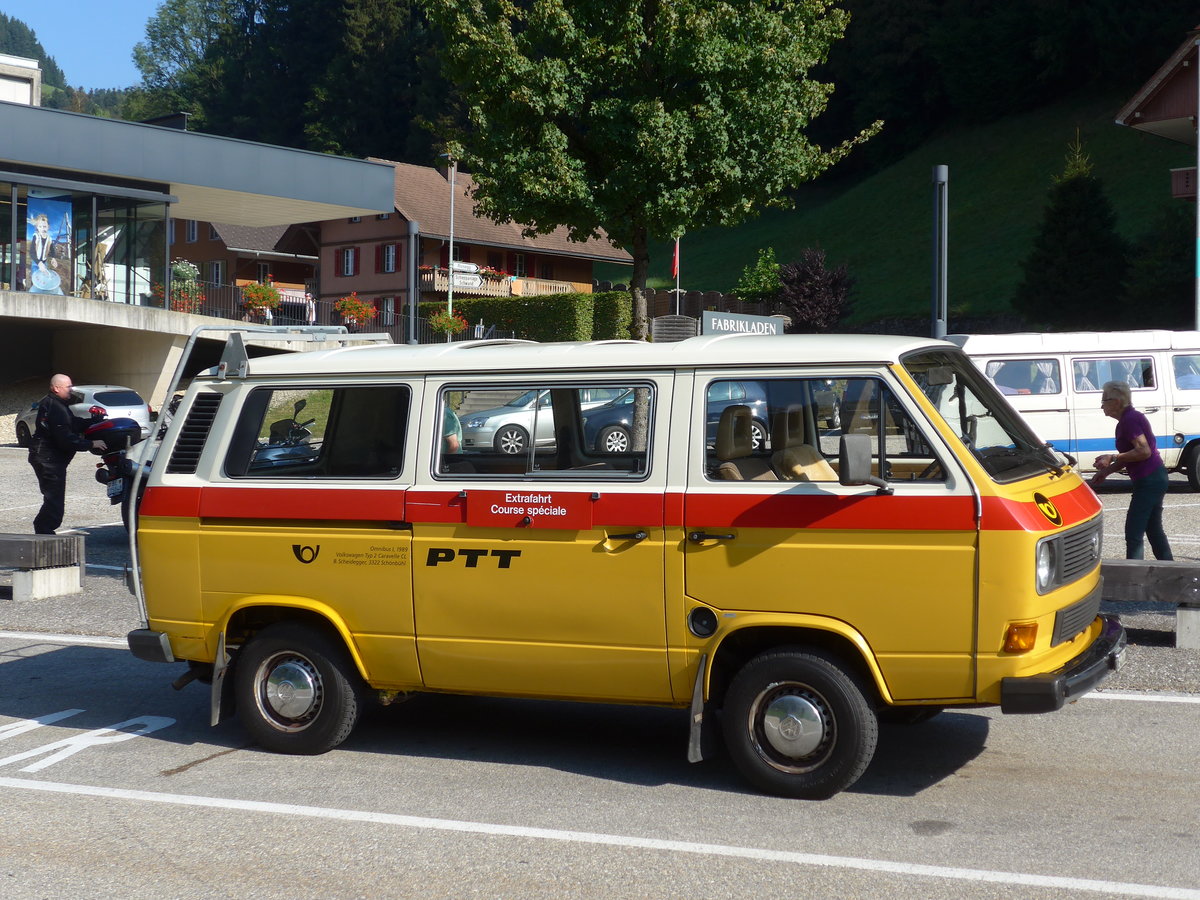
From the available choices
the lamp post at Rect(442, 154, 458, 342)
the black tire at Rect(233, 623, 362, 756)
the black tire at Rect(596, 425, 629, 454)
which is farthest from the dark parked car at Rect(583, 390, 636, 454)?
the lamp post at Rect(442, 154, 458, 342)

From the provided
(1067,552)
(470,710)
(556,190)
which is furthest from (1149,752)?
(556,190)

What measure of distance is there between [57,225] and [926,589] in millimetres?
37128

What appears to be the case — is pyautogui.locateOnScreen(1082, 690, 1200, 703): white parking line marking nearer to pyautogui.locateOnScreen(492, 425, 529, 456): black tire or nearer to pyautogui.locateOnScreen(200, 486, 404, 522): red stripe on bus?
pyautogui.locateOnScreen(492, 425, 529, 456): black tire

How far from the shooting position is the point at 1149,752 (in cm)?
662

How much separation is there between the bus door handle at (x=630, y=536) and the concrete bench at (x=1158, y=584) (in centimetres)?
410

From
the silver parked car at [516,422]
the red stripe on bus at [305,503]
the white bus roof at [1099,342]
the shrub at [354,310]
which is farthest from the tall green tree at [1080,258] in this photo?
the red stripe on bus at [305,503]

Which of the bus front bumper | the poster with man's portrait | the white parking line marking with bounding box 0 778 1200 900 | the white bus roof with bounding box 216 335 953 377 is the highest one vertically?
the poster with man's portrait

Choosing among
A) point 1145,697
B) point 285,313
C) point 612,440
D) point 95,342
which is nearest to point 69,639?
point 612,440

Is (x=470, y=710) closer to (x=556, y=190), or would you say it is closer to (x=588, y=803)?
(x=588, y=803)

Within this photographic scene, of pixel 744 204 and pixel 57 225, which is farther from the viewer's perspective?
pixel 57 225

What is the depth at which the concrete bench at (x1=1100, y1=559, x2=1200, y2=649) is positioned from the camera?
8.66 m

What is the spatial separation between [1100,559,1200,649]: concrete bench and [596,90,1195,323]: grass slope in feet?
155

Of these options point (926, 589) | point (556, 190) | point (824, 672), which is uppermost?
point (556, 190)

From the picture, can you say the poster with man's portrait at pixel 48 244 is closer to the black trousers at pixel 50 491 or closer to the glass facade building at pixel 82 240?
the glass facade building at pixel 82 240
